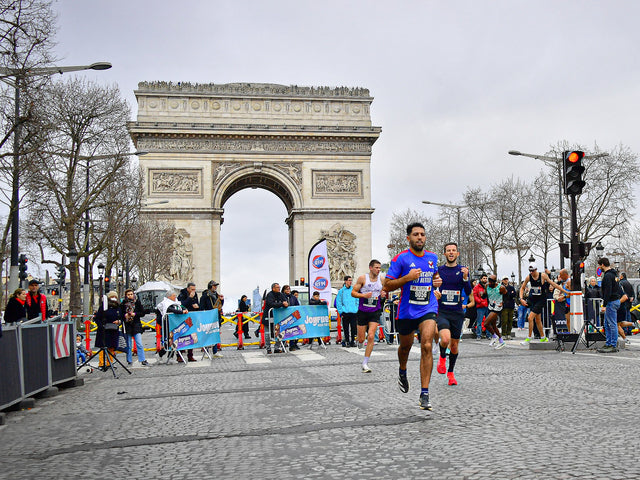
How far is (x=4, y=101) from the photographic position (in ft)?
73.2

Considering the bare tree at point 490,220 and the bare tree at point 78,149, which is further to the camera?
the bare tree at point 490,220

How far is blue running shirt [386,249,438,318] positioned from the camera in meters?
8.16

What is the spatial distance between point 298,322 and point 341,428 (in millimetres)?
12719

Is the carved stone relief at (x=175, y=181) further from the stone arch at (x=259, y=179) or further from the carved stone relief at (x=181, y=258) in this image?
the carved stone relief at (x=181, y=258)

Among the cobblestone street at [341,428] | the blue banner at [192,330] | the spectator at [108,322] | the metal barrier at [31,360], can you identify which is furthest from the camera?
the blue banner at [192,330]

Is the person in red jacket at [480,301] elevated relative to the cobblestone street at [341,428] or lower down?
elevated

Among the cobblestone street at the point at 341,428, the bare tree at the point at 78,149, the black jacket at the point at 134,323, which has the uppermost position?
the bare tree at the point at 78,149

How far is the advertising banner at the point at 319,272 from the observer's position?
23.1 m

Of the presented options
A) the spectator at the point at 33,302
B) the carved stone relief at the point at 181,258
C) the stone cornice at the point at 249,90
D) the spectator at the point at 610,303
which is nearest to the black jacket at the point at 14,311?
the spectator at the point at 33,302

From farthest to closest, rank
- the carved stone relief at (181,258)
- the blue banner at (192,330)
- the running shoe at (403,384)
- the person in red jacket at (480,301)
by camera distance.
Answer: the carved stone relief at (181,258) < the person in red jacket at (480,301) < the blue banner at (192,330) < the running shoe at (403,384)

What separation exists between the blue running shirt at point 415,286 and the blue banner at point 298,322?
11287mm

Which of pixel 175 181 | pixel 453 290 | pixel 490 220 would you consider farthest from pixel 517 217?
pixel 453 290

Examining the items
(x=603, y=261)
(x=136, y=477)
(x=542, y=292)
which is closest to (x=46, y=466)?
(x=136, y=477)

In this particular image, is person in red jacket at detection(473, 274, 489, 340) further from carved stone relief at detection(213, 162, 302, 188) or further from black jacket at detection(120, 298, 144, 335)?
carved stone relief at detection(213, 162, 302, 188)
